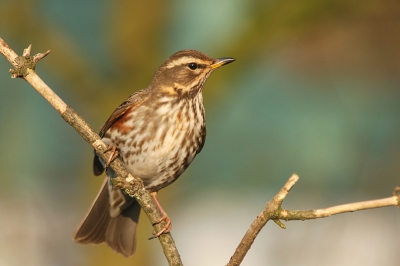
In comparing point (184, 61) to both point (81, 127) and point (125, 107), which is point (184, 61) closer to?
point (125, 107)

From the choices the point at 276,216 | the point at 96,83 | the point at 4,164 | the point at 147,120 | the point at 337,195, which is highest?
the point at 96,83

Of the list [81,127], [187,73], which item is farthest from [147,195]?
[187,73]

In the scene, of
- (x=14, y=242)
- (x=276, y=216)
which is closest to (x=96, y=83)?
(x=14, y=242)

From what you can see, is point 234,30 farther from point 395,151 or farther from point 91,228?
point 91,228

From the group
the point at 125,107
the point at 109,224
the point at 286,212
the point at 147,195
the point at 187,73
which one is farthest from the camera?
the point at 109,224

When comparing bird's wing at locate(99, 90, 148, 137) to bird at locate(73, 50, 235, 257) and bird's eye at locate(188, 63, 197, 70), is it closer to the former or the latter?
bird at locate(73, 50, 235, 257)

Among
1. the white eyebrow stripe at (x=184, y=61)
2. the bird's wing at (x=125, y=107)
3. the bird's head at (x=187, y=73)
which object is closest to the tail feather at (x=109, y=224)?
the bird's wing at (x=125, y=107)

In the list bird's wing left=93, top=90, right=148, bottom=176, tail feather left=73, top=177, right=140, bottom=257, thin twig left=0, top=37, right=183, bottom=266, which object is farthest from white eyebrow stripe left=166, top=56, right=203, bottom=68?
thin twig left=0, top=37, right=183, bottom=266
